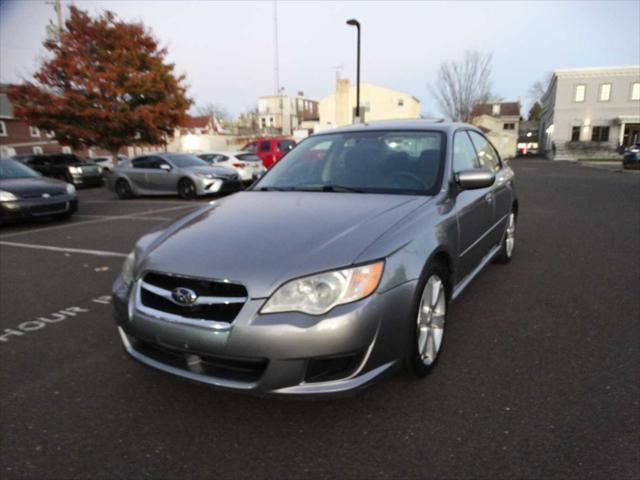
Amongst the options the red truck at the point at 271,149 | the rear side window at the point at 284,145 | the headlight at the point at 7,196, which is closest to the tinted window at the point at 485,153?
the headlight at the point at 7,196

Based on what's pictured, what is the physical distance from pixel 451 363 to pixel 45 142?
40.7m

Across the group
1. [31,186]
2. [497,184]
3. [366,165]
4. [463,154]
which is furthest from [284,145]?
[366,165]

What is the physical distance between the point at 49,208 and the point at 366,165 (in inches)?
299

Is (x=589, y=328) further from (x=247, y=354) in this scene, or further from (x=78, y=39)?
(x=78, y=39)

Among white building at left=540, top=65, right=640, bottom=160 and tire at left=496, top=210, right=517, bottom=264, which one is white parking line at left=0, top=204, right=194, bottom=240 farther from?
white building at left=540, top=65, right=640, bottom=160

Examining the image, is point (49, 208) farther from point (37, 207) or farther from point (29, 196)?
Answer: point (29, 196)

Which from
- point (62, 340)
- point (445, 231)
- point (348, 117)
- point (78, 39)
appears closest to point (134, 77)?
point (78, 39)

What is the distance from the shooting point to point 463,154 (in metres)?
3.64

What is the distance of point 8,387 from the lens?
2.75 metres

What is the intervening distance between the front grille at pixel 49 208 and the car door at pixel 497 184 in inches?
312

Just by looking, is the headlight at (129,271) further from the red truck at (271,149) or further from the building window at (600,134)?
the building window at (600,134)

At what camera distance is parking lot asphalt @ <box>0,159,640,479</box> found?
6.61ft

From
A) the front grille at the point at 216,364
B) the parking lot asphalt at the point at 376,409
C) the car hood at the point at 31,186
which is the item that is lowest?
the parking lot asphalt at the point at 376,409

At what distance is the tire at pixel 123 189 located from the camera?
13.1 m
